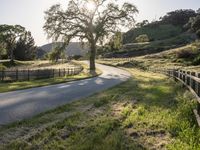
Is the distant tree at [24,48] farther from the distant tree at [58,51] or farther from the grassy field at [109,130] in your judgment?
the grassy field at [109,130]

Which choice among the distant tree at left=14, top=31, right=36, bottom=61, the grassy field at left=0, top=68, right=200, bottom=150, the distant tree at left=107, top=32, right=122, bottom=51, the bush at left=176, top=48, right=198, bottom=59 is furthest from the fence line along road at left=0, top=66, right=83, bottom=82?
the distant tree at left=14, top=31, right=36, bottom=61

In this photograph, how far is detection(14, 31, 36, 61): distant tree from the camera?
121m

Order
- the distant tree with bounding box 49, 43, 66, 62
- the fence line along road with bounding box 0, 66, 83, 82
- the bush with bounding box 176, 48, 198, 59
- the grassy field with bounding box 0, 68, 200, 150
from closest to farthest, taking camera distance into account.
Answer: the grassy field with bounding box 0, 68, 200, 150
the fence line along road with bounding box 0, 66, 83, 82
the distant tree with bounding box 49, 43, 66, 62
the bush with bounding box 176, 48, 198, 59

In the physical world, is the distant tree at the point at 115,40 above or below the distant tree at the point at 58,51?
above

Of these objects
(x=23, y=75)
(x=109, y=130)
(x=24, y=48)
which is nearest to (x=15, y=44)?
(x=24, y=48)

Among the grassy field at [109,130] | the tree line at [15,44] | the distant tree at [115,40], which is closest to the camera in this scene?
the grassy field at [109,130]

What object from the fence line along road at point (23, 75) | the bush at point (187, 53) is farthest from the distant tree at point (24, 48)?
the fence line along road at point (23, 75)

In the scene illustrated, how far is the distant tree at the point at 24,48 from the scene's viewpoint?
121 m

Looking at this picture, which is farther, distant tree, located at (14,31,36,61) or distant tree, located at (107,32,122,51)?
distant tree, located at (14,31,36,61)

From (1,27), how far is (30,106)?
9683cm

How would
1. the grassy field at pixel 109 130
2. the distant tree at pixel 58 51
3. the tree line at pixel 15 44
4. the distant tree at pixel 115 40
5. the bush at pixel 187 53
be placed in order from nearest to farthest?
the grassy field at pixel 109 130, the distant tree at pixel 58 51, the distant tree at pixel 115 40, the bush at pixel 187 53, the tree line at pixel 15 44

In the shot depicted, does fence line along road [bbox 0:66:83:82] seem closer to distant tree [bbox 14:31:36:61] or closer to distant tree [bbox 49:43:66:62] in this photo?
distant tree [bbox 49:43:66:62]

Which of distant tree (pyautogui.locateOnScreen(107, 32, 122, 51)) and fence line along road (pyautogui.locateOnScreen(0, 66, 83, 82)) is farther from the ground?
distant tree (pyautogui.locateOnScreen(107, 32, 122, 51))

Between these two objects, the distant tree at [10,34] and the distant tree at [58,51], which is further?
the distant tree at [10,34]
